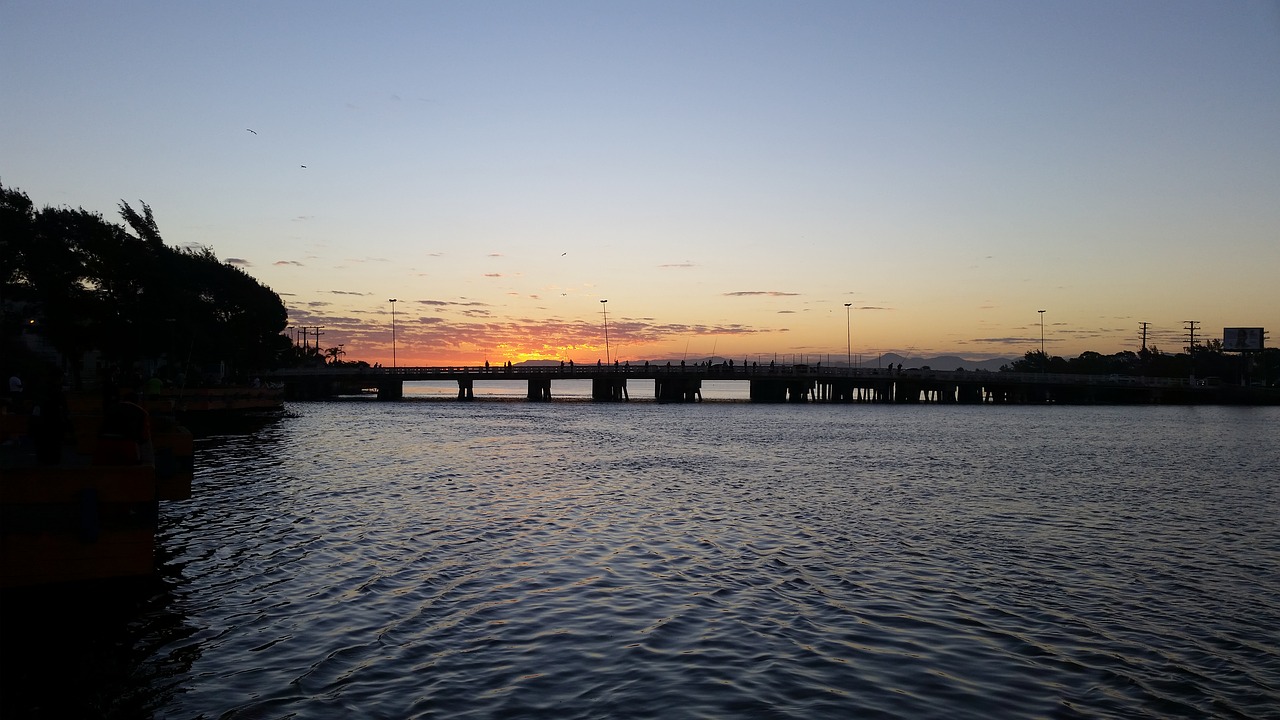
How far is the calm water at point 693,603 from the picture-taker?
8.84 meters

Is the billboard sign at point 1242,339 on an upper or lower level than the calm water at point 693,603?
upper

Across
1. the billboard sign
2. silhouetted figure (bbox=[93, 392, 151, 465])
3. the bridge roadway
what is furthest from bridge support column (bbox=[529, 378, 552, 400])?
silhouetted figure (bbox=[93, 392, 151, 465])

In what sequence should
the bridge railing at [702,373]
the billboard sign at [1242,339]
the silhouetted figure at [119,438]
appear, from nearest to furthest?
the silhouetted figure at [119,438], the bridge railing at [702,373], the billboard sign at [1242,339]

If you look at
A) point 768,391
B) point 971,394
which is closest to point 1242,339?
point 971,394

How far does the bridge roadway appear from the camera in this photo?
130 metres

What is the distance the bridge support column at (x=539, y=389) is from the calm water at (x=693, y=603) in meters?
108

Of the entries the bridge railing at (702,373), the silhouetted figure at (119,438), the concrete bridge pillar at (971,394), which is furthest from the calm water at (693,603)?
the concrete bridge pillar at (971,394)

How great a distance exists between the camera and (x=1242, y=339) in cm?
15075

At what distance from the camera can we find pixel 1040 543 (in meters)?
18.2

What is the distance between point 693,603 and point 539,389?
129374 millimetres

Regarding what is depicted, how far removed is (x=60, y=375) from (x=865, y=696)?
12.7 metres

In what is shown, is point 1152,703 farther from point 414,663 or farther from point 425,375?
point 425,375

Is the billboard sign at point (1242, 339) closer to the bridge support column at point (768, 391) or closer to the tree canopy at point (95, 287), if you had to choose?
the bridge support column at point (768, 391)

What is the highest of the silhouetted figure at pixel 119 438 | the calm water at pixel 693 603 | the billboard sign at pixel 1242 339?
the billboard sign at pixel 1242 339
